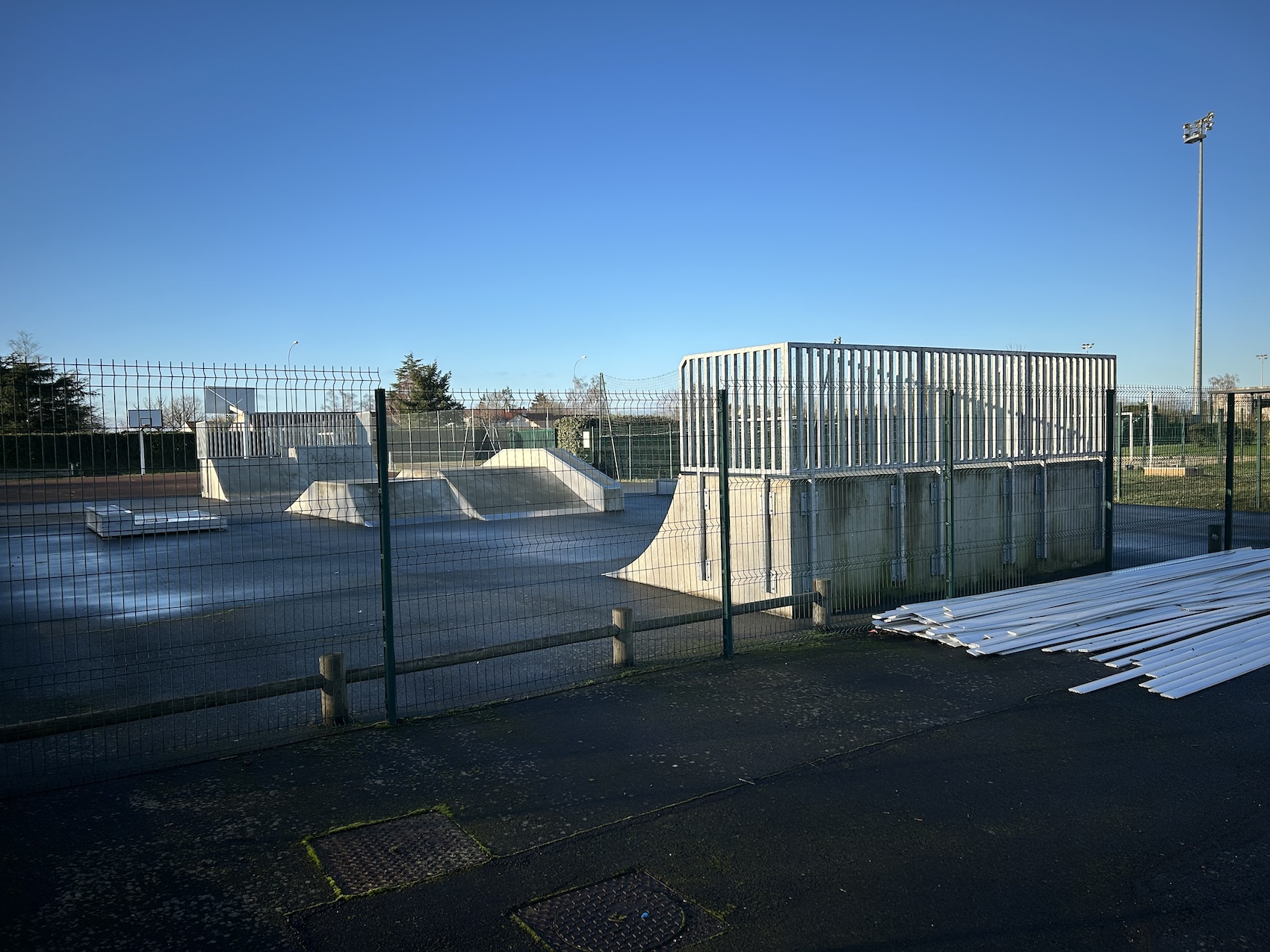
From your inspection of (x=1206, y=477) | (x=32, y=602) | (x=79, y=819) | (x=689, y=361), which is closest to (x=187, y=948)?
(x=79, y=819)

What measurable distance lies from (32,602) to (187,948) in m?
10.7

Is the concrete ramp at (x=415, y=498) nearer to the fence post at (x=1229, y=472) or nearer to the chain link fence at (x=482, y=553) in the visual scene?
the chain link fence at (x=482, y=553)

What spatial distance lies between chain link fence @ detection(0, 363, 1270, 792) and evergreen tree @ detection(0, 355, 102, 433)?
0.01m

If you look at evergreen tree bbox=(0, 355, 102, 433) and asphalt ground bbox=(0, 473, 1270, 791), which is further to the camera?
asphalt ground bbox=(0, 473, 1270, 791)

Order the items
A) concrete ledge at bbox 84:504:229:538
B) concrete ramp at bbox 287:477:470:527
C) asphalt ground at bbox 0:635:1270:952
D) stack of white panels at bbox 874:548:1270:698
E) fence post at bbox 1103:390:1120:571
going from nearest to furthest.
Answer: asphalt ground at bbox 0:635:1270:952 → concrete ledge at bbox 84:504:229:538 → stack of white panels at bbox 874:548:1270:698 → fence post at bbox 1103:390:1120:571 → concrete ramp at bbox 287:477:470:527

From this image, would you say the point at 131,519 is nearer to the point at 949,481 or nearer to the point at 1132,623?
the point at 949,481

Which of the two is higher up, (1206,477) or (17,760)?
(1206,477)

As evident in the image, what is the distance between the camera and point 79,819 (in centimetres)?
477

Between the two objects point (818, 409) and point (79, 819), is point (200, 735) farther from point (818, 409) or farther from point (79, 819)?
point (818, 409)

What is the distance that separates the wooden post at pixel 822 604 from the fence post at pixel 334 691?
15.4 feet

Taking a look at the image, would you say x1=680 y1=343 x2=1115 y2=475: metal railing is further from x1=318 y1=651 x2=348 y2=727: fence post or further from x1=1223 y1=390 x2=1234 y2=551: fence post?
x1=318 y1=651 x2=348 y2=727: fence post

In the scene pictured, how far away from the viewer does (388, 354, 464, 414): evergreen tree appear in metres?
61.1

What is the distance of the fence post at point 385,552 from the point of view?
19.9 ft

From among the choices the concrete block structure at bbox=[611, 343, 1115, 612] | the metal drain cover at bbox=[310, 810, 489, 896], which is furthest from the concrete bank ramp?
the metal drain cover at bbox=[310, 810, 489, 896]
